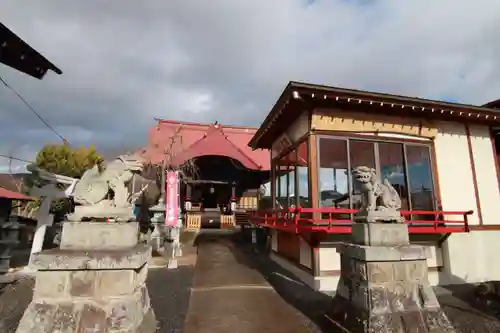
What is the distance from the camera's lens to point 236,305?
5961 millimetres

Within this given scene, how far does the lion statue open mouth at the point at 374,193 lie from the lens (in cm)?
469

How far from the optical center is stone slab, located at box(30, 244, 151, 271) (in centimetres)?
331

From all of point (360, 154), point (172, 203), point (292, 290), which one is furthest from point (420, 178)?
point (172, 203)

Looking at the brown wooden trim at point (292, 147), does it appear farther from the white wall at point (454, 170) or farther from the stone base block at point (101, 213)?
the stone base block at point (101, 213)

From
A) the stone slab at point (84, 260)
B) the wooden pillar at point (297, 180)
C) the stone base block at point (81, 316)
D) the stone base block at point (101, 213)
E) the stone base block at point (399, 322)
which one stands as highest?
the wooden pillar at point (297, 180)

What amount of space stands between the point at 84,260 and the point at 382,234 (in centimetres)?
429

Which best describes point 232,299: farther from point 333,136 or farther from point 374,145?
point 374,145

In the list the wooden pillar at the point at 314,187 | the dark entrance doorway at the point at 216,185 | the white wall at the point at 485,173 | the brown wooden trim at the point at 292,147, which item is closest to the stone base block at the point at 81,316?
the wooden pillar at the point at 314,187

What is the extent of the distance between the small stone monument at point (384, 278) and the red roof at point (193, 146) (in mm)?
14053

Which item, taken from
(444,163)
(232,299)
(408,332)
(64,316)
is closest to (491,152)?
(444,163)

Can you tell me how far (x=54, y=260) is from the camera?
3314 mm

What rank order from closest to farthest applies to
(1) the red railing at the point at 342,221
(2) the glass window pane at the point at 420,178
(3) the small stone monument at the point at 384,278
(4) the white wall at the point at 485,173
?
(3) the small stone monument at the point at 384,278 → (1) the red railing at the point at 342,221 → (2) the glass window pane at the point at 420,178 → (4) the white wall at the point at 485,173

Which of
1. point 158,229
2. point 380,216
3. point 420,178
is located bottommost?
point 158,229

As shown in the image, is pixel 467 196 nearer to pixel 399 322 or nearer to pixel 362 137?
pixel 362 137
